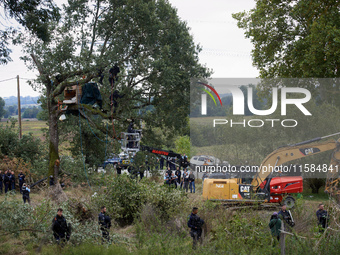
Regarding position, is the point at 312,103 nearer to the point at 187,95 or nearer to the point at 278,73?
the point at 278,73

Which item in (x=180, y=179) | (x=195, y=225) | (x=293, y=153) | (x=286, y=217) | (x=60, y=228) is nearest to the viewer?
(x=60, y=228)

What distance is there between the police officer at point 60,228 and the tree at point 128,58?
9.76 m

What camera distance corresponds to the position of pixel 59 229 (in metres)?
11.0

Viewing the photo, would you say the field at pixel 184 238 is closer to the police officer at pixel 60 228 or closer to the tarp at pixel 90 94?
the police officer at pixel 60 228

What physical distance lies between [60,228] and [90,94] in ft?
32.4

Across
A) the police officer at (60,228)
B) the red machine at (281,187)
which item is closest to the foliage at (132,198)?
the police officer at (60,228)

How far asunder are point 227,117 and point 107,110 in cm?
858

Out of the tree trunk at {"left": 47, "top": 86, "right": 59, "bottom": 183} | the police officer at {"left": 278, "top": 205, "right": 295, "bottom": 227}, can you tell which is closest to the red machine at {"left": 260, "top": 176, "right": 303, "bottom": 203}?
the police officer at {"left": 278, "top": 205, "right": 295, "bottom": 227}

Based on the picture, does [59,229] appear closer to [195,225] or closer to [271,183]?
[195,225]

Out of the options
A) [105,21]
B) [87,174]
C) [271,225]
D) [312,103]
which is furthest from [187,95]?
[271,225]

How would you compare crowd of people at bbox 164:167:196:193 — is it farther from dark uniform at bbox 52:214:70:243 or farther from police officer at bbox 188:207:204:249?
dark uniform at bbox 52:214:70:243

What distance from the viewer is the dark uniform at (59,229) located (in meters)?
10.9

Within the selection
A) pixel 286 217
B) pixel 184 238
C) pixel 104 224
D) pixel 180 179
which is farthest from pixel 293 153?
pixel 104 224

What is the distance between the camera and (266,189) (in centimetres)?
1844
